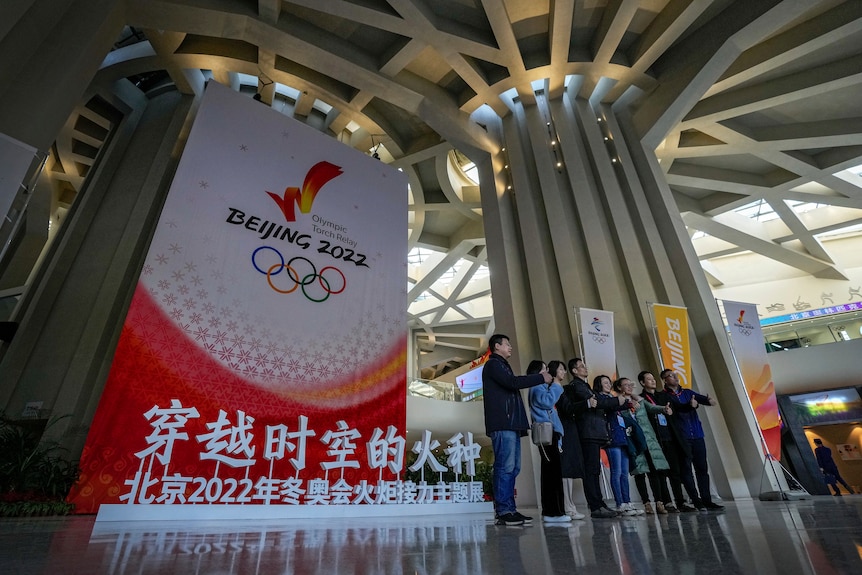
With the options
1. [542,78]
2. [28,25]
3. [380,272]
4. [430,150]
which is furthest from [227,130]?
[542,78]

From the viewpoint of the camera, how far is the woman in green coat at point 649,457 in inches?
161

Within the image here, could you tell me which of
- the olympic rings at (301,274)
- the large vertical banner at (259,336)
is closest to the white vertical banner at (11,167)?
the large vertical banner at (259,336)

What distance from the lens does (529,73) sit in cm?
991

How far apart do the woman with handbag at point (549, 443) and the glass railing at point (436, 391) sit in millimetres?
9883

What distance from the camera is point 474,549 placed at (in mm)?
1653

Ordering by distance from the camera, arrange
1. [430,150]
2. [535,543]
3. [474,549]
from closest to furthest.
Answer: [474,549]
[535,543]
[430,150]

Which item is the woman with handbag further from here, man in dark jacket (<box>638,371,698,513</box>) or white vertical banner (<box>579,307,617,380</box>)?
white vertical banner (<box>579,307,617,380</box>)

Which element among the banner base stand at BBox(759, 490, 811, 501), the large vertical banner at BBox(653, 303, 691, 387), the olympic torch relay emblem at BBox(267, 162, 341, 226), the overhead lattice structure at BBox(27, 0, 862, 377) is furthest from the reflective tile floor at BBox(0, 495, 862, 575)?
the overhead lattice structure at BBox(27, 0, 862, 377)

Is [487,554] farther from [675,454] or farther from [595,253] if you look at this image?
A: [595,253]

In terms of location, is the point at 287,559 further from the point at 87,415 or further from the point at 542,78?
the point at 542,78

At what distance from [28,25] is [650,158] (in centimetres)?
1108

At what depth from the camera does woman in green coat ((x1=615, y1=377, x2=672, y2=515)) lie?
161 inches

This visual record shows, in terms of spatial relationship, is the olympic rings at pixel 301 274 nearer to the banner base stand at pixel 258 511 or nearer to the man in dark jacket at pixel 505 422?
the banner base stand at pixel 258 511

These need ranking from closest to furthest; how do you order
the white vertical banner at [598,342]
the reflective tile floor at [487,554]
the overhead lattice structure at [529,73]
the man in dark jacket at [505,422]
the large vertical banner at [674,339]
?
Answer: the reflective tile floor at [487,554]
the man in dark jacket at [505,422]
the white vertical banner at [598,342]
the large vertical banner at [674,339]
the overhead lattice structure at [529,73]
